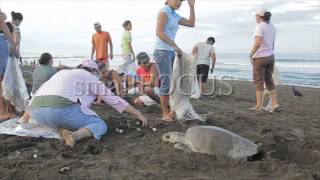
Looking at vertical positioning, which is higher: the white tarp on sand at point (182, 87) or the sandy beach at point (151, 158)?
the white tarp on sand at point (182, 87)

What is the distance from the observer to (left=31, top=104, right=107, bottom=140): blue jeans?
191 inches

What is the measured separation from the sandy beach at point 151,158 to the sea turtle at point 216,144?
11 centimetres

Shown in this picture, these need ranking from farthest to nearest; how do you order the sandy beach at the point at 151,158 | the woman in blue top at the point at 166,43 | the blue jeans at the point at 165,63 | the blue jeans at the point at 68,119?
1. the blue jeans at the point at 165,63
2. the woman in blue top at the point at 166,43
3. the blue jeans at the point at 68,119
4. the sandy beach at the point at 151,158

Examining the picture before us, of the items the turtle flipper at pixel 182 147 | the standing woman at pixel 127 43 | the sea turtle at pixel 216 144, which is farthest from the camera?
the standing woman at pixel 127 43

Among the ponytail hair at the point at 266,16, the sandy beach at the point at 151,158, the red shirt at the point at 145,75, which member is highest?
the ponytail hair at the point at 266,16

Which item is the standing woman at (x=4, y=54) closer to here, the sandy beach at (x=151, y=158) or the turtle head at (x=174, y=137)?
the sandy beach at (x=151, y=158)

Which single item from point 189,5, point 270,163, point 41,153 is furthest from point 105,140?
point 189,5

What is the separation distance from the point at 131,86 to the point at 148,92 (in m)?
1.13

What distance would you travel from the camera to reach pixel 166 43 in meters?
5.78

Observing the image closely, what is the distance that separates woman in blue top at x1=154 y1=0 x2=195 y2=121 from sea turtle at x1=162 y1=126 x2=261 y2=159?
141cm

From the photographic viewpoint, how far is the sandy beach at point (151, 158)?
12.6 feet

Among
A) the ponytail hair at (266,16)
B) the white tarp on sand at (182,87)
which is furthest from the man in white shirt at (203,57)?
the white tarp on sand at (182,87)

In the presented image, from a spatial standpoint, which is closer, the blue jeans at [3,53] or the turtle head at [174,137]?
the turtle head at [174,137]

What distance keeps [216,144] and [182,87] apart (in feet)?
5.82
